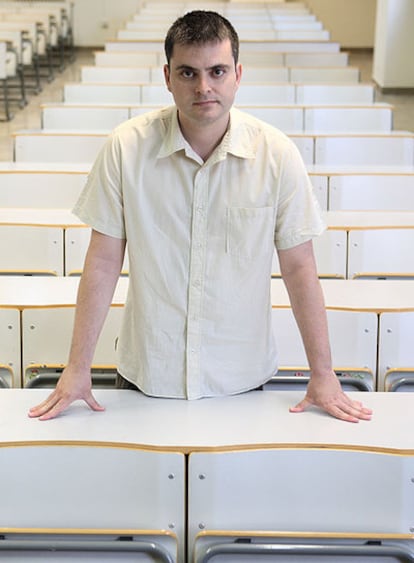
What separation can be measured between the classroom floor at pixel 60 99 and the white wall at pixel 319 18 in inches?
17.5

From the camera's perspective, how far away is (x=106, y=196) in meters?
2.22

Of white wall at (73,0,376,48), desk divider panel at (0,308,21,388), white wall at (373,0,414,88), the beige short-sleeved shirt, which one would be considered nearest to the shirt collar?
the beige short-sleeved shirt

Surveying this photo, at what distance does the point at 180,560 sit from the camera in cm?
207

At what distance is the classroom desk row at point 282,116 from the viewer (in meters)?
7.06

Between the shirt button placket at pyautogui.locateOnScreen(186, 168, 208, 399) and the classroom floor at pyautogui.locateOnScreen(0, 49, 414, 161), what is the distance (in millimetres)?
6657

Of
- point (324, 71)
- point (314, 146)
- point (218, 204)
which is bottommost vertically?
point (218, 204)

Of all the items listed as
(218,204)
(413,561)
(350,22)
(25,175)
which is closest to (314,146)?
(25,175)

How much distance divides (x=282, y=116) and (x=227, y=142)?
5.08m

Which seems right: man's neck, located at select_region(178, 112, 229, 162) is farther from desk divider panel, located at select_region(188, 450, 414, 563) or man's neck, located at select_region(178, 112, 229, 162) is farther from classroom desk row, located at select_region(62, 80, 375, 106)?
classroom desk row, located at select_region(62, 80, 375, 106)

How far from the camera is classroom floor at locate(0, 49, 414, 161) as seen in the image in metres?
9.77

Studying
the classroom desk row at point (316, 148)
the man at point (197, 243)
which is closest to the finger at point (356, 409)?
the man at point (197, 243)

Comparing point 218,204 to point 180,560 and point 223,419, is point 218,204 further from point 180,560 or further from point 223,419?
point 180,560

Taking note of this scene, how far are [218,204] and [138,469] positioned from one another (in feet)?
2.06

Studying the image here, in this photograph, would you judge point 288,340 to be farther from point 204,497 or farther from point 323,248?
point 204,497
